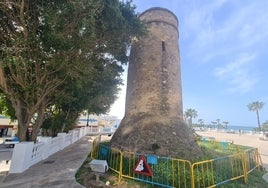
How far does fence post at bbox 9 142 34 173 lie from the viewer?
8266 mm

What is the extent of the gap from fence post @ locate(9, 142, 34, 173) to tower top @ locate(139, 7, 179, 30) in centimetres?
1075

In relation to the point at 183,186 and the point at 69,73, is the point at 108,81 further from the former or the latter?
the point at 183,186

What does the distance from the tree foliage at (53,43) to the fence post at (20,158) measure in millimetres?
1163

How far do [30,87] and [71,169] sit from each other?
434 centimetres

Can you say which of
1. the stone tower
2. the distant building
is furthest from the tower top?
the distant building

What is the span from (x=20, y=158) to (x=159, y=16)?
1195cm

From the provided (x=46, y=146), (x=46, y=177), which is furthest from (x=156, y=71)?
(x=46, y=146)

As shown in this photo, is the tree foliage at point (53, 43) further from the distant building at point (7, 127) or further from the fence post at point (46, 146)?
the distant building at point (7, 127)

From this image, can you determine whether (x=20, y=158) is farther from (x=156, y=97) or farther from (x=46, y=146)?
(x=156, y=97)

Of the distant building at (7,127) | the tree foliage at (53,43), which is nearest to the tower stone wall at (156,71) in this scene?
the tree foliage at (53,43)

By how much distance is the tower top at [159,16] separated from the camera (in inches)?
511

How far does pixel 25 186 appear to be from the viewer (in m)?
6.54

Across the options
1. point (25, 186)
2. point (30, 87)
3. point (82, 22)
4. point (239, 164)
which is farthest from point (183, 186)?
point (30, 87)

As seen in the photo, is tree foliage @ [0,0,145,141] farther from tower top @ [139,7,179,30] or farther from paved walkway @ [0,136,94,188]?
tower top @ [139,7,179,30]
